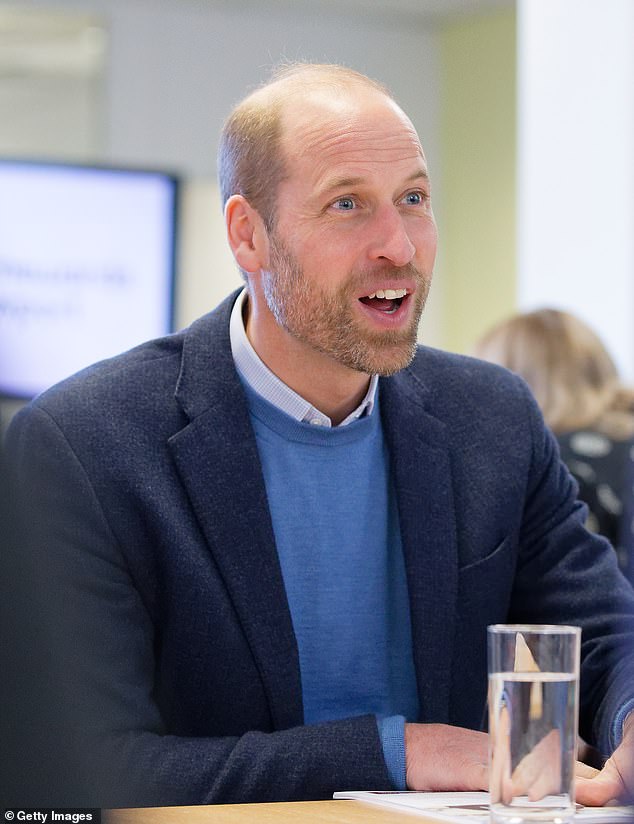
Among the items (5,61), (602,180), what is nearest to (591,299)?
(602,180)

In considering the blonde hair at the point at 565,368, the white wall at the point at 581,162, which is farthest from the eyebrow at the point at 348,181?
the white wall at the point at 581,162

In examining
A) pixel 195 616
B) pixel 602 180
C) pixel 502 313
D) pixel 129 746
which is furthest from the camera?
pixel 502 313

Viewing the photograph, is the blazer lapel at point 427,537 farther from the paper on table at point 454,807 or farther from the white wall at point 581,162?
the white wall at point 581,162

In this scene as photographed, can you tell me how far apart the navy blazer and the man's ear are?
131mm

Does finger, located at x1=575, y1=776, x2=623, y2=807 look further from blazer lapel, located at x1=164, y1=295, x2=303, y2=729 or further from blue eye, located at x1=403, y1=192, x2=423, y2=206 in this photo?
blue eye, located at x1=403, y1=192, x2=423, y2=206

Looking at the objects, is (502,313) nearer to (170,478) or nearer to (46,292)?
(46,292)

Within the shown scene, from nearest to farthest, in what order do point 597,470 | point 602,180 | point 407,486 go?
point 407,486
point 597,470
point 602,180

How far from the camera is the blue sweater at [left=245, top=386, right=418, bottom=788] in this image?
1597 mm

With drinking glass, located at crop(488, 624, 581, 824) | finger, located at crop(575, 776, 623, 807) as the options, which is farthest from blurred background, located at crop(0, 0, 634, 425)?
drinking glass, located at crop(488, 624, 581, 824)

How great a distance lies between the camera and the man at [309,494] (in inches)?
60.0

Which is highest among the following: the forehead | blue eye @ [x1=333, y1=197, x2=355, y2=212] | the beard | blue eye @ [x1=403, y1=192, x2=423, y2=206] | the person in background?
the forehead

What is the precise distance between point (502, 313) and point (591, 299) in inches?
95.8

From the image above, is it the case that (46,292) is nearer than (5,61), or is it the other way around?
(46,292)

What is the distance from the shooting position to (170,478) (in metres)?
1.58
